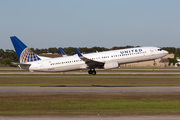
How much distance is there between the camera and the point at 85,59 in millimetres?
51844

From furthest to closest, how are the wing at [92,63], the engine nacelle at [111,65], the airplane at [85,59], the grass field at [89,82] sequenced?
1. the airplane at [85,59]
2. the wing at [92,63]
3. the engine nacelle at [111,65]
4. the grass field at [89,82]

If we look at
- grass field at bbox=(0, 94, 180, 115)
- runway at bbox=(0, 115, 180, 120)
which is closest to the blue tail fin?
grass field at bbox=(0, 94, 180, 115)

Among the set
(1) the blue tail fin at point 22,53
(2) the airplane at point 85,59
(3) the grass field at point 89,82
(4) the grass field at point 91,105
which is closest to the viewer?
(4) the grass field at point 91,105

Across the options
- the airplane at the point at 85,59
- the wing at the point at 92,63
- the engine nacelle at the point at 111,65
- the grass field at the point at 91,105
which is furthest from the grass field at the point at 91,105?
the airplane at the point at 85,59

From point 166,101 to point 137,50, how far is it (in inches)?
942

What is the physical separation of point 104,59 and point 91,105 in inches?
1048

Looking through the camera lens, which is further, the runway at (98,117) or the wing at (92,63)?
the wing at (92,63)

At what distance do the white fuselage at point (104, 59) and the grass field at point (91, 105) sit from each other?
1973 cm

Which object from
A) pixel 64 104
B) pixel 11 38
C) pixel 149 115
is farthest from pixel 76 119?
pixel 11 38

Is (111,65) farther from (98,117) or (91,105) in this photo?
(98,117)

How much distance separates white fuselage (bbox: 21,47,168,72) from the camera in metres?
52.3

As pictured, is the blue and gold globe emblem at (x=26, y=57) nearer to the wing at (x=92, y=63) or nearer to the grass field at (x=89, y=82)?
the grass field at (x=89, y=82)

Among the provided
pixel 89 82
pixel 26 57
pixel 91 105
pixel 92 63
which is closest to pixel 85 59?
pixel 92 63

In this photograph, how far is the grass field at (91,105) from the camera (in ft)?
75.7
